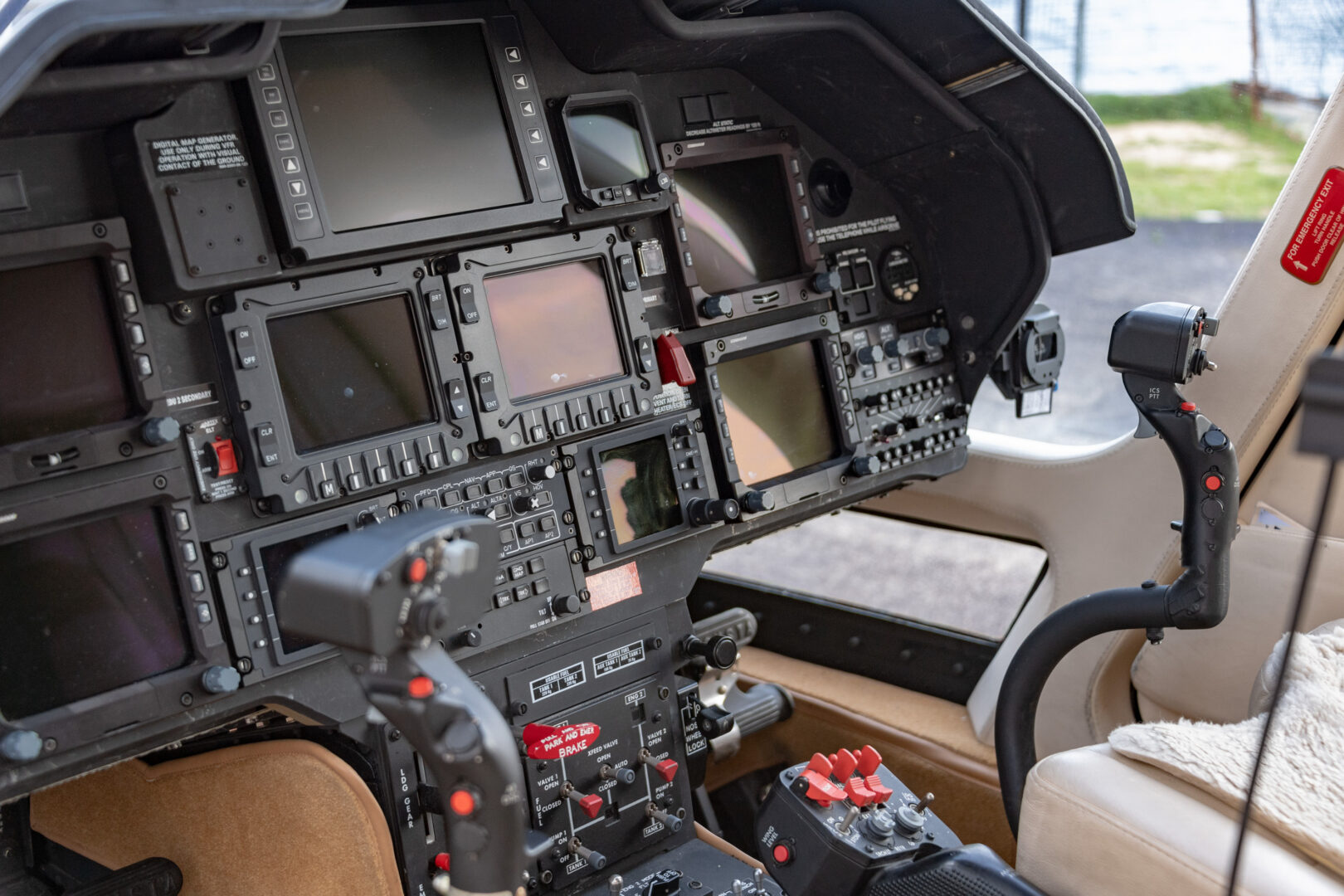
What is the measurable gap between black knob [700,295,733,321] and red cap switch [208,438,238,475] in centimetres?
99

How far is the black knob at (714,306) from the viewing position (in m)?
2.38

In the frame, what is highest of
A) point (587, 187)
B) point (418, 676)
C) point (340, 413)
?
point (587, 187)

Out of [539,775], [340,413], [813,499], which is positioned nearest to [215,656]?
[340,413]

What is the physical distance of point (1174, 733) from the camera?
162cm

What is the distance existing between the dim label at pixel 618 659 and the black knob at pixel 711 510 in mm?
278

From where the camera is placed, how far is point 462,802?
46.4 inches

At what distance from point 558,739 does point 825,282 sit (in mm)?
1144

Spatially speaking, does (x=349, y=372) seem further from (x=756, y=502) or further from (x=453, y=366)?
(x=756, y=502)

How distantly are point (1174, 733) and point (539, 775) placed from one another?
1.13 metres

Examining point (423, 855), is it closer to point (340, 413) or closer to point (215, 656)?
point (215, 656)

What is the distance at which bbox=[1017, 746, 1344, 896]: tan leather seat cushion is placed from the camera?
1374 millimetres

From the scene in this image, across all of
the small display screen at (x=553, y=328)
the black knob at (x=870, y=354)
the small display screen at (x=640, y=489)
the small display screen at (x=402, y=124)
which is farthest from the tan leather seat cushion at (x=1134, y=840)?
the small display screen at (x=402, y=124)

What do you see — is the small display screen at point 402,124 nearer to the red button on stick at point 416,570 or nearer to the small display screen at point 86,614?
the small display screen at point 86,614

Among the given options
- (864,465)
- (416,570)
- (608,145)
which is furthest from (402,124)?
(864,465)
